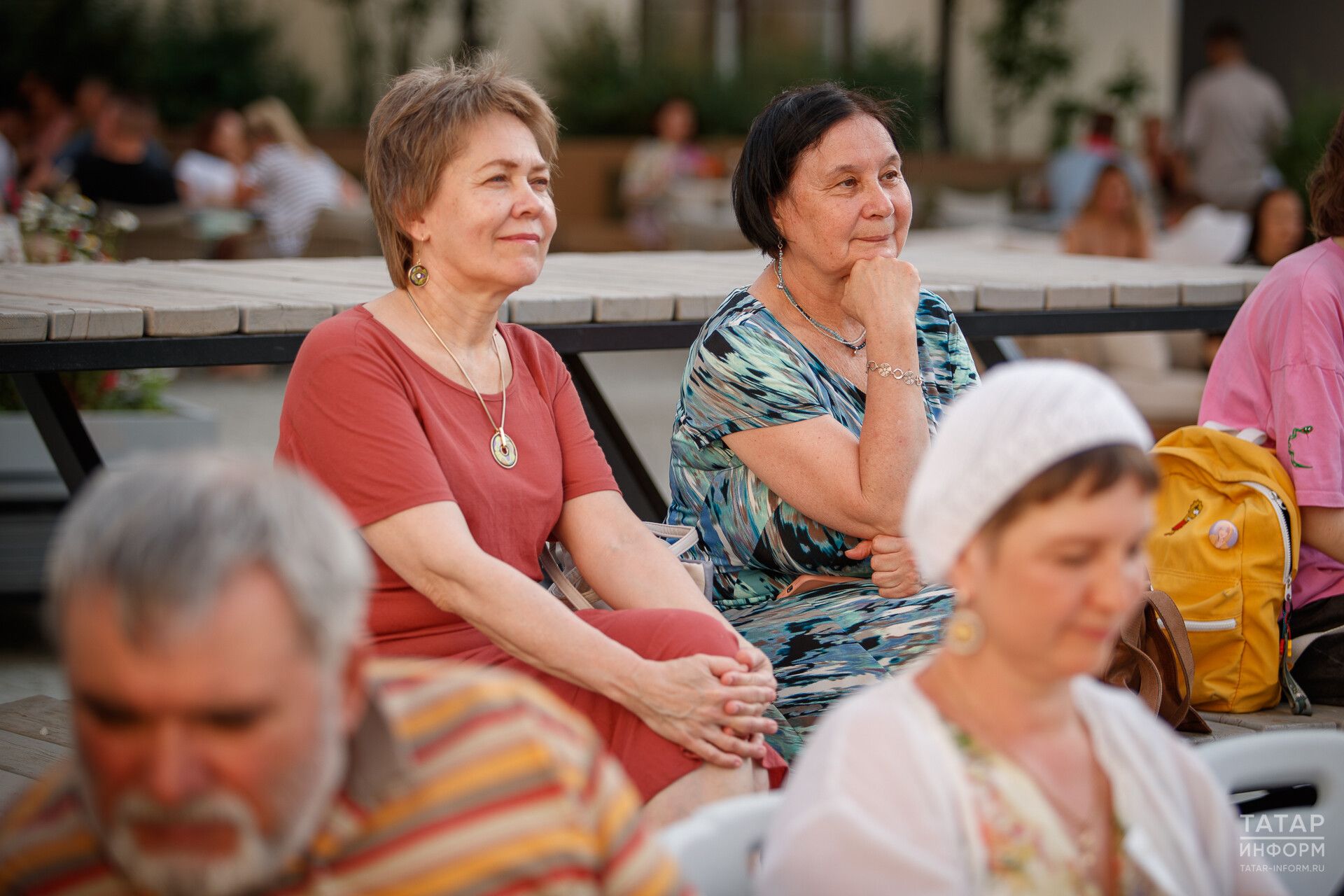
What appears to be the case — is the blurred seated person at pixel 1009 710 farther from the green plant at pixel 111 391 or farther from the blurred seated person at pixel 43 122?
the blurred seated person at pixel 43 122

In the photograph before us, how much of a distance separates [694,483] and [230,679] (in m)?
1.78

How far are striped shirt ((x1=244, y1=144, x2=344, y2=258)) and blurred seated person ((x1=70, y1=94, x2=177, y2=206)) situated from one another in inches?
25.3

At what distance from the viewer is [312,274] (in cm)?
391

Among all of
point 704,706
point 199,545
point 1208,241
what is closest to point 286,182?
point 1208,241

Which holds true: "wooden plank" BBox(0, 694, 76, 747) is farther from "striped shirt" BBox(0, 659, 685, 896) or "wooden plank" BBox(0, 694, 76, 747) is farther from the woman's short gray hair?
the woman's short gray hair

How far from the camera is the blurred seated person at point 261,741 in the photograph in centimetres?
104

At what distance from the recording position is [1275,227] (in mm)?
7727

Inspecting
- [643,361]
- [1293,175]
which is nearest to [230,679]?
[643,361]

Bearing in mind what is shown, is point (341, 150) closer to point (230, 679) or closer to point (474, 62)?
Result: point (474, 62)

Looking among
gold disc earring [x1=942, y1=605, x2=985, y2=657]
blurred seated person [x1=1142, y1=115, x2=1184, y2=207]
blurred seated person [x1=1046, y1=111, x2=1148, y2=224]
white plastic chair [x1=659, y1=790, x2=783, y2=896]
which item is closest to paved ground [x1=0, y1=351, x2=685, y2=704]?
white plastic chair [x1=659, y1=790, x2=783, y2=896]

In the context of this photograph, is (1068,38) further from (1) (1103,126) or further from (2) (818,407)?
(2) (818,407)

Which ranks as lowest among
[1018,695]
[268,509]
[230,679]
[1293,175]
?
→ [1293,175]

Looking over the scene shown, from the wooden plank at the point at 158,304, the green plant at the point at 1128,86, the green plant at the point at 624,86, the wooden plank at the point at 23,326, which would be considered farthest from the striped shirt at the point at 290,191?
the green plant at the point at 1128,86

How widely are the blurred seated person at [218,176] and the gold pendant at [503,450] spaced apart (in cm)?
739
